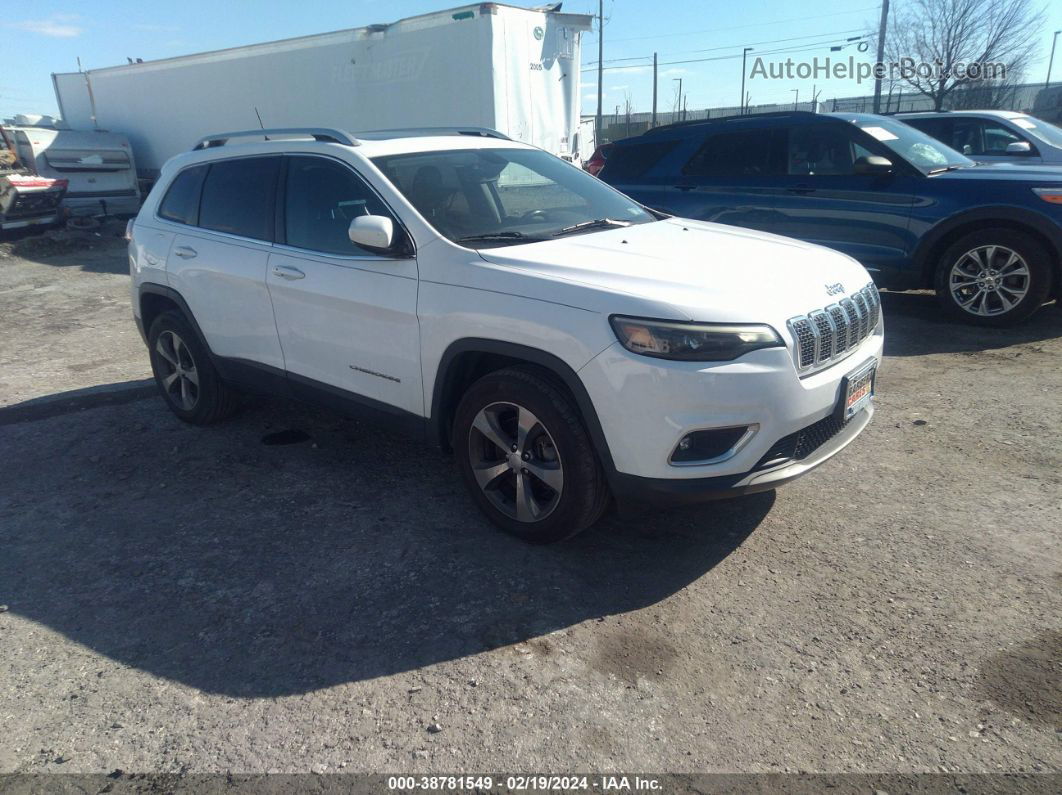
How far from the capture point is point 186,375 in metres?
5.24

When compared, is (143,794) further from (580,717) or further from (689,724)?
(689,724)

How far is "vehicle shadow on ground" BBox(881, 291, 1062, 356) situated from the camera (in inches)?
253

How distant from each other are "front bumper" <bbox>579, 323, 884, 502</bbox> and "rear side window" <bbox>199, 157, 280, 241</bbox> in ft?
7.92

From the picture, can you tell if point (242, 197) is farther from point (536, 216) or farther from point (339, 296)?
point (536, 216)

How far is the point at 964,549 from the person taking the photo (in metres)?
3.47

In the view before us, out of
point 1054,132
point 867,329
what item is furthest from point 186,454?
point 1054,132

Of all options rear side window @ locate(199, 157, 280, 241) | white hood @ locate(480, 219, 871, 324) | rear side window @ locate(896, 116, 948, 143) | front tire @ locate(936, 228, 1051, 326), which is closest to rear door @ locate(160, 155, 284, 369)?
rear side window @ locate(199, 157, 280, 241)

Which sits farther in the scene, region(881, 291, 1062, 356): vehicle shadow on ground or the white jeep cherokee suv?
region(881, 291, 1062, 356): vehicle shadow on ground

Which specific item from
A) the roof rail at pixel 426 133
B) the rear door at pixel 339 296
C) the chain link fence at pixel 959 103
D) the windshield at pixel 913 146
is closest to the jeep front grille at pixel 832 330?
the rear door at pixel 339 296

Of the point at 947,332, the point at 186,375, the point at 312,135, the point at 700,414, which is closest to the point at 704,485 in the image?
the point at 700,414

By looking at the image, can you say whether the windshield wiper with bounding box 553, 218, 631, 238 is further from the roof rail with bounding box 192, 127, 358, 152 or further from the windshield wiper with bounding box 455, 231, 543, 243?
the roof rail with bounding box 192, 127, 358, 152

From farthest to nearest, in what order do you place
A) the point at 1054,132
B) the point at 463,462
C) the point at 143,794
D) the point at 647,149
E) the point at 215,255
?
the point at 1054,132
the point at 647,149
the point at 215,255
the point at 463,462
the point at 143,794

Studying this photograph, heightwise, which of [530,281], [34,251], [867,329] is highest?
[530,281]

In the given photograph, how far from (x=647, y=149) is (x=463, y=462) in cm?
573
